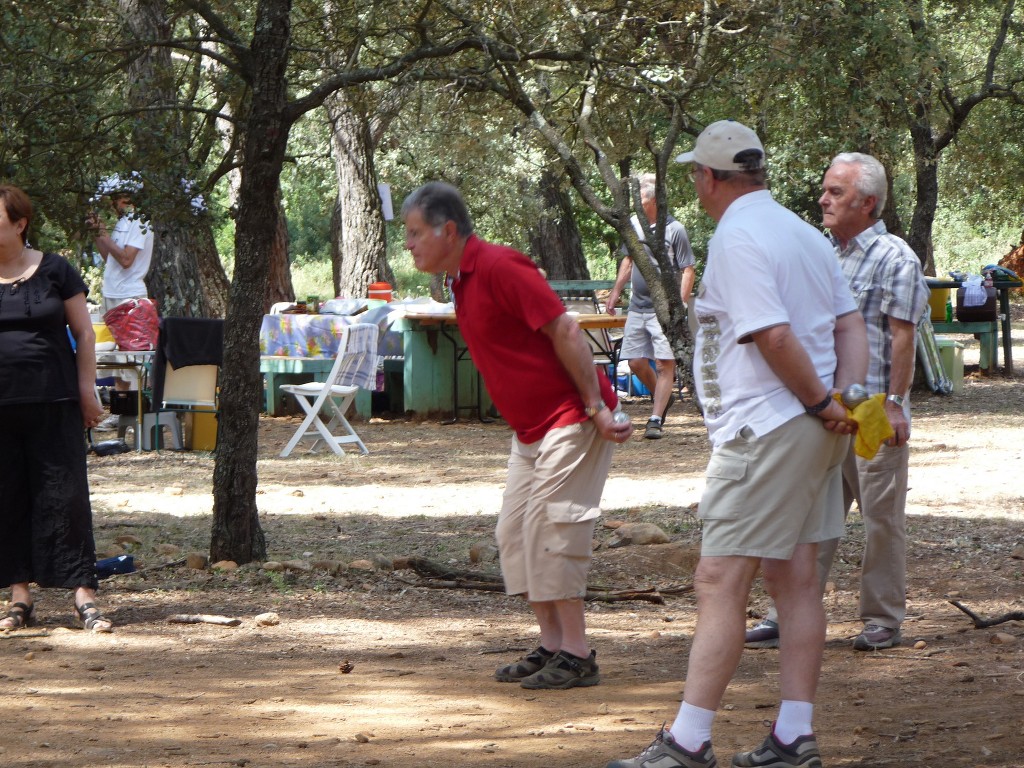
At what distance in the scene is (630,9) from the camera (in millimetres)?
9164

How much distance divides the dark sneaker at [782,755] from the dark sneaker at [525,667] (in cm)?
138

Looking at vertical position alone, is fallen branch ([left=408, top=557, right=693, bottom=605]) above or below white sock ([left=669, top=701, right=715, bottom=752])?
below

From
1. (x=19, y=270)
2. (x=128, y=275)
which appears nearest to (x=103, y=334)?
(x=128, y=275)

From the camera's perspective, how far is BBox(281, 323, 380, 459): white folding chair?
1259 cm

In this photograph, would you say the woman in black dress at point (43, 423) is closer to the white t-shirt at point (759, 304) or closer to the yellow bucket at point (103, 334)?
the white t-shirt at point (759, 304)

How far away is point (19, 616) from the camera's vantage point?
6.30m

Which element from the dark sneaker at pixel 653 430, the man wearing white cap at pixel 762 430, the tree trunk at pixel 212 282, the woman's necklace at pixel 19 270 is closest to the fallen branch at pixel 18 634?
the woman's necklace at pixel 19 270

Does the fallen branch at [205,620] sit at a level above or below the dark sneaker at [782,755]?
below

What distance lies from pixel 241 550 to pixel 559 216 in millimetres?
21672

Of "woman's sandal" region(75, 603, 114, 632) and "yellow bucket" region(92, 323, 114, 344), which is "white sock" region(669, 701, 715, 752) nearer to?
"woman's sandal" region(75, 603, 114, 632)

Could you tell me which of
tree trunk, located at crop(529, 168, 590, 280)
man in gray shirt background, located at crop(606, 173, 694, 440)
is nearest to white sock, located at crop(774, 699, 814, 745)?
man in gray shirt background, located at crop(606, 173, 694, 440)

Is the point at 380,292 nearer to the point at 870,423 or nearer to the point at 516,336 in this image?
the point at 516,336

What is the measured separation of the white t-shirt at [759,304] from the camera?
150 inches

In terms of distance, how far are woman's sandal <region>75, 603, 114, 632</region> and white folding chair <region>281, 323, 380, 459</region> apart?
6.08 meters
